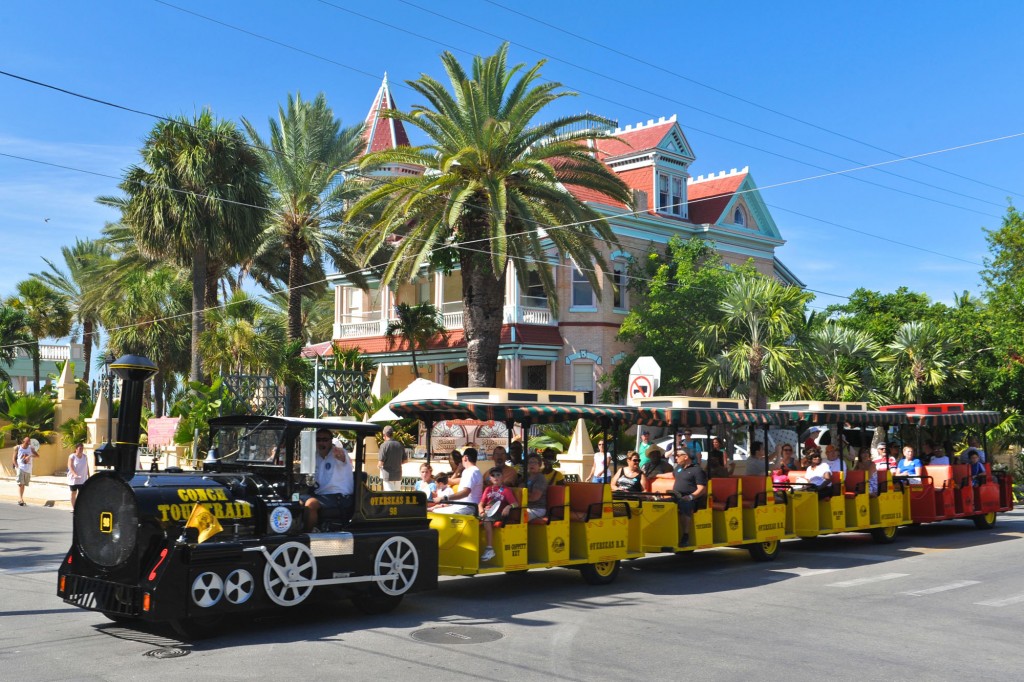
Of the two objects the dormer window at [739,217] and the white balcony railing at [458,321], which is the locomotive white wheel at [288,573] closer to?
the white balcony railing at [458,321]

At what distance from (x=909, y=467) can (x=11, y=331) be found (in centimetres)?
4479

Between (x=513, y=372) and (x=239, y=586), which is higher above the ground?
(x=513, y=372)

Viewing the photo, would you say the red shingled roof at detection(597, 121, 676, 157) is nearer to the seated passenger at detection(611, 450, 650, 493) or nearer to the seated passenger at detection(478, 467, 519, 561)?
the seated passenger at detection(611, 450, 650, 493)

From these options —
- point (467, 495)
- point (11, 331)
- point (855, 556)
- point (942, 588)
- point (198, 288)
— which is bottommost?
point (942, 588)

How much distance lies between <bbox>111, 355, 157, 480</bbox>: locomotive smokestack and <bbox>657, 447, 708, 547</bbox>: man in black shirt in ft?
25.2

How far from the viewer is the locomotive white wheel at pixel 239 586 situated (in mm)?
8969

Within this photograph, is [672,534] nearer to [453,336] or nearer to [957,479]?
[957,479]

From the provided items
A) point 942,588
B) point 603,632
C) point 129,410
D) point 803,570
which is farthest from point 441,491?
point 942,588

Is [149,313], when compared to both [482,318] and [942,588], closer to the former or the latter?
[482,318]

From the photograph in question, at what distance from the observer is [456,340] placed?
38.0 m

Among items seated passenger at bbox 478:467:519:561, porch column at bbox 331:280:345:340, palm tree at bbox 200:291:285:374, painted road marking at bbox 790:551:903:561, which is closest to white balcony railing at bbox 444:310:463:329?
palm tree at bbox 200:291:285:374

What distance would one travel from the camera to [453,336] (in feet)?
126

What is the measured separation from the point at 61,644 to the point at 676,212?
34413 mm

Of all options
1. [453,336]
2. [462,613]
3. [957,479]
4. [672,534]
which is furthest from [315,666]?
[453,336]
